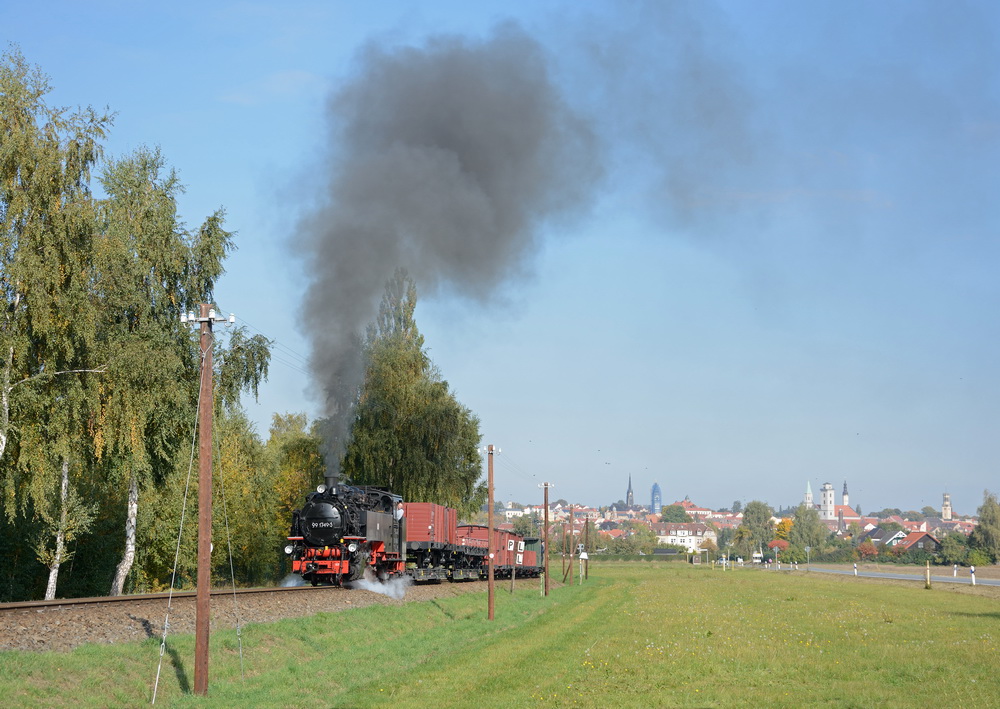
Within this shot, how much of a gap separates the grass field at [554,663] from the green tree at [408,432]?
18.9 meters

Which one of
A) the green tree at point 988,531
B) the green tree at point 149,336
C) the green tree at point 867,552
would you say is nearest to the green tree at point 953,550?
the green tree at point 988,531

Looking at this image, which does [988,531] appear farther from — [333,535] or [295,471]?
[333,535]

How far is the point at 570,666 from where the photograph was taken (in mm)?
23391

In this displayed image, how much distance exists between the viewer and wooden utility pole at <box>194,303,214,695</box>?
18.8m

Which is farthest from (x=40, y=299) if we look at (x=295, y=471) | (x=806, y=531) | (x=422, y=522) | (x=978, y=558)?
(x=806, y=531)

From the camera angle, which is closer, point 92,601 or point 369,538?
point 92,601

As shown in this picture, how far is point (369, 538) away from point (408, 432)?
2029 cm

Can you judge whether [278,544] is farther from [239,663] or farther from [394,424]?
[239,663]

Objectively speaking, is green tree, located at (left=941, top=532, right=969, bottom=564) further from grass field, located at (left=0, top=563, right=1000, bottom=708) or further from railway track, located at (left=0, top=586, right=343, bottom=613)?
railway track, located at (left=0, top=586, right=343, bottom=613)

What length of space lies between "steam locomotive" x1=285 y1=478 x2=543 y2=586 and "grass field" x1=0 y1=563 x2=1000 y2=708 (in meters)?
3.60

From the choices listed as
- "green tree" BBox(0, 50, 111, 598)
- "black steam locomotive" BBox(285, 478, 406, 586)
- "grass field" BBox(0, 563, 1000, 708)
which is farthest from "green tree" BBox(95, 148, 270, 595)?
"grass field" BBox(0, 563, 1000, 708)

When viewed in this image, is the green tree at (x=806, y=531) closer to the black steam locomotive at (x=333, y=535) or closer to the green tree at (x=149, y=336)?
the black steam locomotive at (x=333, y=535)

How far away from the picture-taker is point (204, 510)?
19.7 metres

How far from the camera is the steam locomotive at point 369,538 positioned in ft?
119
